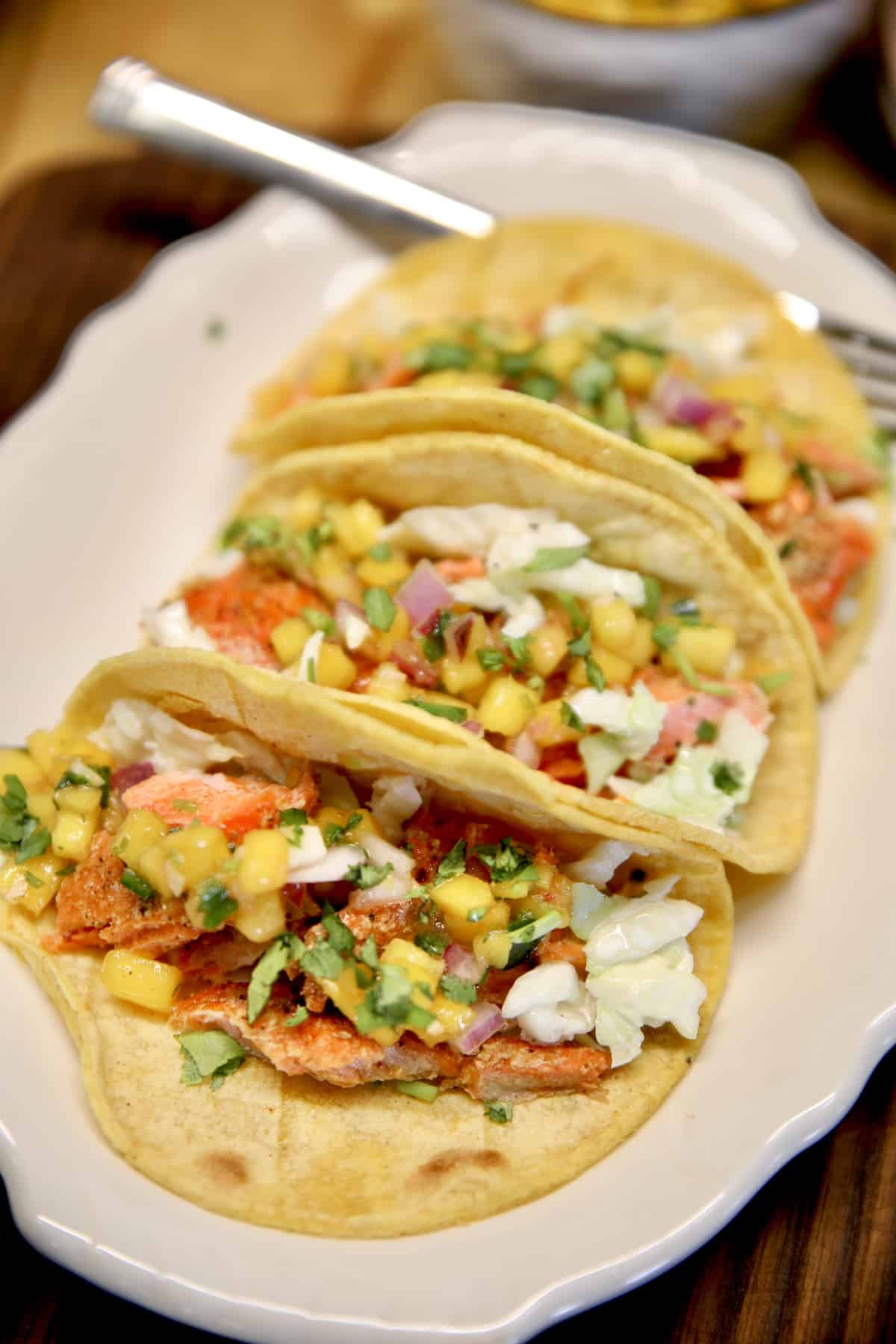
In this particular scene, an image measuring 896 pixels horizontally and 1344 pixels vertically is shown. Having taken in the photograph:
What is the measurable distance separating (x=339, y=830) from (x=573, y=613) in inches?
32.3

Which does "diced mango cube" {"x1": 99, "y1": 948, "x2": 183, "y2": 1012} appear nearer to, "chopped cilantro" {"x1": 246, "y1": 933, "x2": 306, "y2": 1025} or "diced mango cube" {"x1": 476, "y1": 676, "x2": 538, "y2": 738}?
"chopped cilantro" {"x1": 246, "y1": 933, "x2": 306, "y2": 1025}

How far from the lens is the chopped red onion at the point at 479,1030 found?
2535 mm

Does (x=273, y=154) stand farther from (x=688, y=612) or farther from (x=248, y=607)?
(x=688, y=612)

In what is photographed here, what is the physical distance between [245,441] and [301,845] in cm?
156

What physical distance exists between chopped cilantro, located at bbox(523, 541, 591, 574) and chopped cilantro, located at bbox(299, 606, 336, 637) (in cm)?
54

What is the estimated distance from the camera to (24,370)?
4.16 metres

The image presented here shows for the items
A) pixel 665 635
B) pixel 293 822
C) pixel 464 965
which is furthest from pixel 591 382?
pixel 464 965

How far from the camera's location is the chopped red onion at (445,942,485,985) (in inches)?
101

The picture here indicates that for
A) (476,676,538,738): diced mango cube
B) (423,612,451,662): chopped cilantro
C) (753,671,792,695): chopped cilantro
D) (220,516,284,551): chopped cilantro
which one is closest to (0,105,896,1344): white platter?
(753,671,792,695): chopped cilantro

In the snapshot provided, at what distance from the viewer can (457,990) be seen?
2.51 m

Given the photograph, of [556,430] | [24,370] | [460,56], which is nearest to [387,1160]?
[556,430]

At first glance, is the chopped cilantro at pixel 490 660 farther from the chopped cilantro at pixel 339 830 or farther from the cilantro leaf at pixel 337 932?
the cilantro leaf at pixel 337 932

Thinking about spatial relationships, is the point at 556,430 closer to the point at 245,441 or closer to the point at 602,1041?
the point at 245,441

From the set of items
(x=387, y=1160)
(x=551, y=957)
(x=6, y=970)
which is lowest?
(x=6, y=970)
